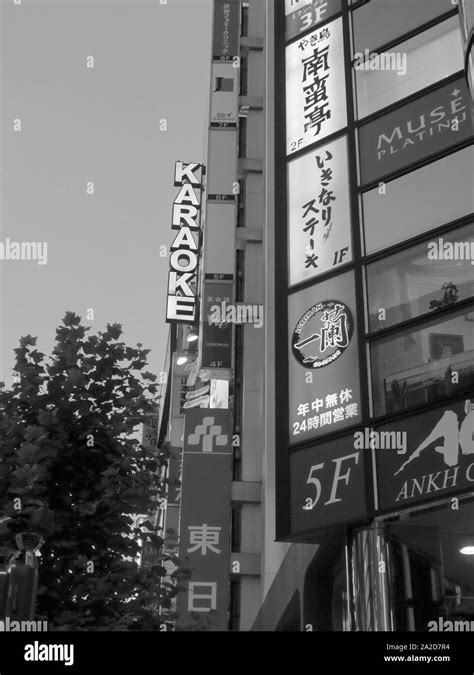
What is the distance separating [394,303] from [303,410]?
2208 millimetres

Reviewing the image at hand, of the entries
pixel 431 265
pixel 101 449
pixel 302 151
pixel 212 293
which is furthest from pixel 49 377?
pixel 212 293

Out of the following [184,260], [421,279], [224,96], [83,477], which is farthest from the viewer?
[184,260]

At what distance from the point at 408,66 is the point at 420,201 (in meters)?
2.75

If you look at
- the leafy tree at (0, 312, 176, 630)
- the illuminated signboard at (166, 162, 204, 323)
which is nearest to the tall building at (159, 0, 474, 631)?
the leafy tree at (0, 312, 176, 630)

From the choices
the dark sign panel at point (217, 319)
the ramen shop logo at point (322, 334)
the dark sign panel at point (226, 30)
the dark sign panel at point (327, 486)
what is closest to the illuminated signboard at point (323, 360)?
the ramen shop logo at point (322, 334)

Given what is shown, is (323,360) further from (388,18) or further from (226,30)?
(226,30)

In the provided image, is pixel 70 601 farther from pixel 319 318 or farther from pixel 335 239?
pixel 335 239

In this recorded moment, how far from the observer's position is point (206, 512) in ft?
65.0

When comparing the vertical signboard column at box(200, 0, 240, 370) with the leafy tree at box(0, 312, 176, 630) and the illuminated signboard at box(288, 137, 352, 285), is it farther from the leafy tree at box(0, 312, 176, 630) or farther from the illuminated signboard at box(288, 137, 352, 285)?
the leafy tree at box(0, 312, 176, 630)

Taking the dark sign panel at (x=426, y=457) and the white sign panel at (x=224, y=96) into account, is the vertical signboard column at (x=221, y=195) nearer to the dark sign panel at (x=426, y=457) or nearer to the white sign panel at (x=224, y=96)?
the white sign panel at (x=224, y=96)

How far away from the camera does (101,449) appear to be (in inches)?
412

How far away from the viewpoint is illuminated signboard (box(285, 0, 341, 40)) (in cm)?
1797

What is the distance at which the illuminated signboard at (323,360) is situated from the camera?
46.5 feet

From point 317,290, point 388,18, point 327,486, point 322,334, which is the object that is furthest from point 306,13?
point 327,486
